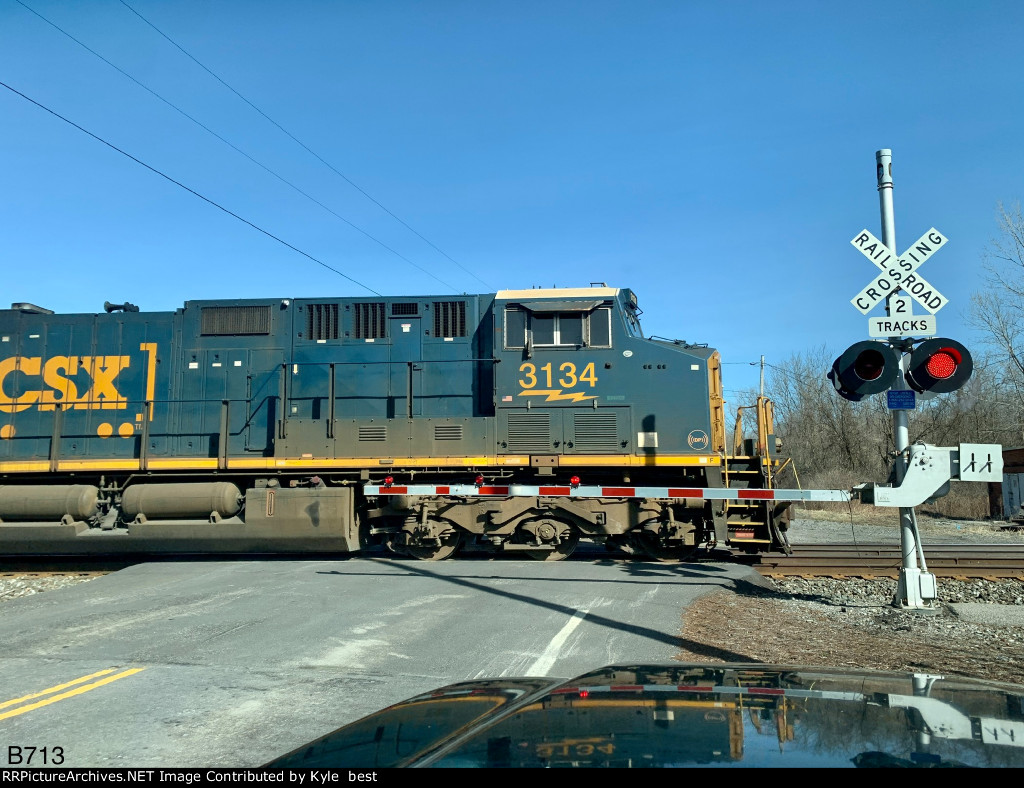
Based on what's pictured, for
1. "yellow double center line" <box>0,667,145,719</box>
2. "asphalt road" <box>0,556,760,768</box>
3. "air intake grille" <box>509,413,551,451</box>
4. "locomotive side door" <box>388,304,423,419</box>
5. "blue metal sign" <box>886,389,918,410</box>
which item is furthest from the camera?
"locomotive side door" <box>388,304,423,419</box>

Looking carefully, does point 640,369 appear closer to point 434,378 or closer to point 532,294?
point 532,294

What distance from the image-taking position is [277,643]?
663 cm

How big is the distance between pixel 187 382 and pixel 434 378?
4.29 metres

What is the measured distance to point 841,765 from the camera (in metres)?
Result: 1.89

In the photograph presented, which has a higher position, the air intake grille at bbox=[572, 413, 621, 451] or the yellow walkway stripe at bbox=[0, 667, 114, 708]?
the air intake grille at bbox=[572, 413, 621, 451]

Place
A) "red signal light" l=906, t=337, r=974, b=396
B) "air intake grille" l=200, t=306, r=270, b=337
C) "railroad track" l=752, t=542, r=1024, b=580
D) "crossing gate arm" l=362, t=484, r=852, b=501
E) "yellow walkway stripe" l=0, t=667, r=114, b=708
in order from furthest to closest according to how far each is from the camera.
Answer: "air intake grille" l=200, t=306, r=270, b=337
"railroad track" l=752, t=542, r=1024, b=580
"crossing gate arm" l=362, t=484, r=852, b=501
"red signal light" l=906, t=337, r=974, b=396
"yellow walkway stripe" l=0, t=667, r=114, b=708

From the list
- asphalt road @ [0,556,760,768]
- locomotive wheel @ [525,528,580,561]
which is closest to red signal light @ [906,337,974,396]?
asphalt road @ [0,556,760,768]

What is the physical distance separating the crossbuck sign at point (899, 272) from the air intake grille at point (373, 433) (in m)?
7.11

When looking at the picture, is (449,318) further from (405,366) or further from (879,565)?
(879,565)

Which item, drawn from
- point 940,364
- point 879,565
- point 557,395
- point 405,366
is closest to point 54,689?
point 405,366

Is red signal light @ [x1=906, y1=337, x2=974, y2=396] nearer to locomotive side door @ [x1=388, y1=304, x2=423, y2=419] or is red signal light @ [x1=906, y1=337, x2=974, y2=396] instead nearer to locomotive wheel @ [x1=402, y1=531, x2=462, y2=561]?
locomotive wheel @ [x1=402, y1=531, x2=462, y2=561]

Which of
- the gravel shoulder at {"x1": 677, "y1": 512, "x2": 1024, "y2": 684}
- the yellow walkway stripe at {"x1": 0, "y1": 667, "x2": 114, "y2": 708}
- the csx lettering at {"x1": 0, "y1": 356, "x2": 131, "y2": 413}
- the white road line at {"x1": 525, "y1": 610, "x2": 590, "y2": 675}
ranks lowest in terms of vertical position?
the gravel shoulder at {"x1": 677, "y1": 512, "x2": 1024, "y2": 684}

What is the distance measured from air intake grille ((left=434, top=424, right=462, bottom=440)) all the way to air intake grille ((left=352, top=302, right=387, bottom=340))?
197cm

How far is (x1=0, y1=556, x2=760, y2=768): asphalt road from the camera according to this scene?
14.3ft
